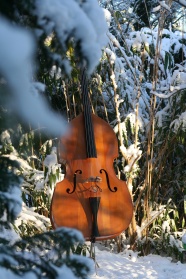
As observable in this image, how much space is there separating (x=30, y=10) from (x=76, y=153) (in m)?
1.75

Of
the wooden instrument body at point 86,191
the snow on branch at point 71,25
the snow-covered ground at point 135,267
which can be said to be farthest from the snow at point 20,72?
the snow-covered ground at point 135,267

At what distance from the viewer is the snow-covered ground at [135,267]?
259 cm

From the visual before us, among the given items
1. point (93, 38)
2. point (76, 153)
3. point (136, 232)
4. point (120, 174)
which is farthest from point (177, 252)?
point (93, 38)

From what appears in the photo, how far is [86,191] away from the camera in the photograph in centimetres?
233

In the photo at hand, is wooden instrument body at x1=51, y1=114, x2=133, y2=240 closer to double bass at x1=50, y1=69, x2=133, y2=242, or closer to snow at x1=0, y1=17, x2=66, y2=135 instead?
double bass at x1=50, y1=69, x2=133, y2=242

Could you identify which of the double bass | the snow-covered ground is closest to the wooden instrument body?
→ the double bass

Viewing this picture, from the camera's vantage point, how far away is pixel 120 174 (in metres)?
3.00

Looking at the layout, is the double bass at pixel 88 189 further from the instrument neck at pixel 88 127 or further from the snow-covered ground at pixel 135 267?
the snow-covered ground at pixel 135 267

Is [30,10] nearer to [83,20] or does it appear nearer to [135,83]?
[83,20]

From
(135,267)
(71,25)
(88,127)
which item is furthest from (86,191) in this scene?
(71,25)

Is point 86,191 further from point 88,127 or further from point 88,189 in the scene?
point 88,127

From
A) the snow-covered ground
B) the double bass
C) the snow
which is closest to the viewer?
the snow

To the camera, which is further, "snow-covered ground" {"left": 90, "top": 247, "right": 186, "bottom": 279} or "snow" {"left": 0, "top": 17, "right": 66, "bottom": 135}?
"snow-covered ground" {"left": 90, "top": 247, "right": 186, "bottom": 279}

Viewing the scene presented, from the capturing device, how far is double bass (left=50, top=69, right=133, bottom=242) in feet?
7.56
